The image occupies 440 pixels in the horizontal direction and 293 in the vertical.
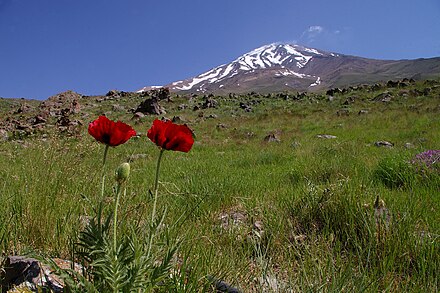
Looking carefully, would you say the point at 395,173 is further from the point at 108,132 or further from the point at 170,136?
the point at 108,132

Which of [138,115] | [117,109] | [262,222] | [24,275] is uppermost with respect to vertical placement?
→ [117,109]

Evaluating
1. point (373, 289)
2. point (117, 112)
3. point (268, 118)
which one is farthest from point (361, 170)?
point (117, 112)

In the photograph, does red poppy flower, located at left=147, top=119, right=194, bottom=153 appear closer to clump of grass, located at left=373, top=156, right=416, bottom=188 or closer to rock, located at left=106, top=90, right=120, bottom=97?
clump of grass, located at left=373, top=156, right=416, bottom=188

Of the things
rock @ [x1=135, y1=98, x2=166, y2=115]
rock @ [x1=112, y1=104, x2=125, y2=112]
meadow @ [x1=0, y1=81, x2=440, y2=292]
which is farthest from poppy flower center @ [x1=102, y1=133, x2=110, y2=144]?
rock @ [x1=112, y1=104, x2=125, y2=112]

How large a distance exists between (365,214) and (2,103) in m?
37.7

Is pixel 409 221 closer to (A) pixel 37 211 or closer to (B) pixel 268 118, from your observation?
(A) pixel 37 211

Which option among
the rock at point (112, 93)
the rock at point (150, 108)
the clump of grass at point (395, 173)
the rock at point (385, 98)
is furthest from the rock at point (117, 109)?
the clump of grass at point (395, 173)

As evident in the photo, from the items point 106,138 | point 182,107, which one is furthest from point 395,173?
point 182,107

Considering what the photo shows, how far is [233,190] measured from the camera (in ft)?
12.4

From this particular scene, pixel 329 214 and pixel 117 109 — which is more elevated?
pixel 117 109

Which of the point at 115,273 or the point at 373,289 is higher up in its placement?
the point at 115,273

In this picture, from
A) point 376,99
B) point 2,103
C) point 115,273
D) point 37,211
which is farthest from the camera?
point 2,103

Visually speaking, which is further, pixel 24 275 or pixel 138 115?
pixel 138 115

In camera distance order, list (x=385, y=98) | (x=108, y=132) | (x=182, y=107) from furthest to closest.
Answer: (x=182, y=107), (x=385, y=98), (x=108, y=132)
